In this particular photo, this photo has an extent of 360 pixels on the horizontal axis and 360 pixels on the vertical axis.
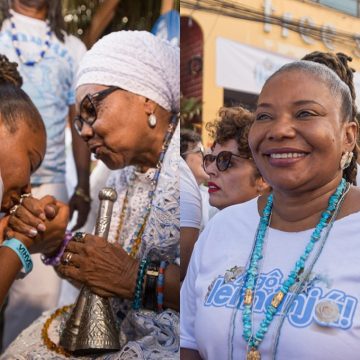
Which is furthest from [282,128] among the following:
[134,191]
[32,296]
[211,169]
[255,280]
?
[32,296]

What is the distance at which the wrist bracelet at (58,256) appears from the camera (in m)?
1.99

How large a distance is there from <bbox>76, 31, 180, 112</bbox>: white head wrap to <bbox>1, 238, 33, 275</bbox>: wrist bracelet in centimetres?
56

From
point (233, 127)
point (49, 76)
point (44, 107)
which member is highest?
point (49, 76)

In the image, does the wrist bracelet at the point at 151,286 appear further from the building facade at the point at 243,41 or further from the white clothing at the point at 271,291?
the building facade at the point at 243,41

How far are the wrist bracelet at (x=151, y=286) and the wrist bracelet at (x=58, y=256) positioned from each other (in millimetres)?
321

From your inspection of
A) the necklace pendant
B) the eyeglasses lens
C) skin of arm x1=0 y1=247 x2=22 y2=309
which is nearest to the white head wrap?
the eyeglasses lens

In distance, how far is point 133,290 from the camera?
1.84 m

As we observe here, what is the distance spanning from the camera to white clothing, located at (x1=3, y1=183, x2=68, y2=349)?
2156mm

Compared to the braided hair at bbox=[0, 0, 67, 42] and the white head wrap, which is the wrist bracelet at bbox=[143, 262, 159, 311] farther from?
the braided hair at bbox=[0, 0, 67, 42]

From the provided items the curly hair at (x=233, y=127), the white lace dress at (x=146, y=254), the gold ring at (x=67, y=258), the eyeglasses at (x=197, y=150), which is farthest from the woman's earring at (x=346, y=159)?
the gold ring at (x=67, y=258)

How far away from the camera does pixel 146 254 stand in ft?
6.21

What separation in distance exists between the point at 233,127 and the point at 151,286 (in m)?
0.57

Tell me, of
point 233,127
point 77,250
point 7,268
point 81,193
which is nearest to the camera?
point 233,127

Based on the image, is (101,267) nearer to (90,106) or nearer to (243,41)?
(90,106)
